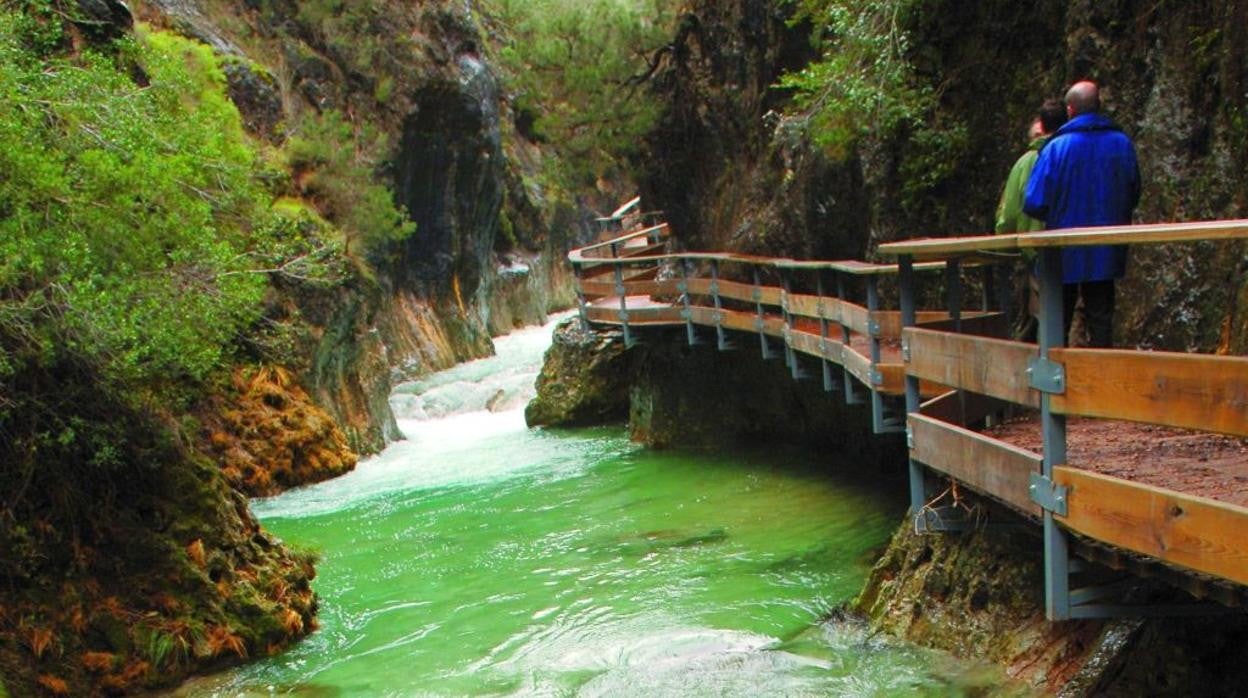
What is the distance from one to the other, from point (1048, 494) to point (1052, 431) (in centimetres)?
26

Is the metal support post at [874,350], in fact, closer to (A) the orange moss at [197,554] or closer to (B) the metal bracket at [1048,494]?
(B) the metal bracket at [1048,494]

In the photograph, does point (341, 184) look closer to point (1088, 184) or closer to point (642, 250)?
point (642, 250)

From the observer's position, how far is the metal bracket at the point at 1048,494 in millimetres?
4641

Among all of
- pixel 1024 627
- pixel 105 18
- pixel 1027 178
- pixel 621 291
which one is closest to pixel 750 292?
pixel 621 291

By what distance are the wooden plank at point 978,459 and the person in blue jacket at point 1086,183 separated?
39.6 inches

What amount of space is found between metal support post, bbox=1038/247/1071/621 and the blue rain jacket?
1328mm

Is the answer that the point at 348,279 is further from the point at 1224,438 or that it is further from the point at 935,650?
the point at 1224,438

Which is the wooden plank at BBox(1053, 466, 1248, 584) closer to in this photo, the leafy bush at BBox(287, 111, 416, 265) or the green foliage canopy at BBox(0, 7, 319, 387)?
the green foliage canopy at BBox(0, 7, 319, 387)

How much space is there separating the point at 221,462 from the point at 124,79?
7271 mm

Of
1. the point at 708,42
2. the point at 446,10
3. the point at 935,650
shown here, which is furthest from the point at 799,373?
the point at 446,10

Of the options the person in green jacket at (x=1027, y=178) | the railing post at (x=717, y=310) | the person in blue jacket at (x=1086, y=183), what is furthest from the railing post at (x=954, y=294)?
the railing post at (x=717, y=310)

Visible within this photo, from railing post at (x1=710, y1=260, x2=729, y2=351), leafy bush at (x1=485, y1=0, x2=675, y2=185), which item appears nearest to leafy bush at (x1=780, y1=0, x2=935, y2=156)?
railing post at (x1=710, y1=260, x2=729, y2=351)

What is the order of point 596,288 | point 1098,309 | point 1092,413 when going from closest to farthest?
point 1092,413 < point 1098,309 < point 596,288

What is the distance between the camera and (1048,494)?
472 centimetres
